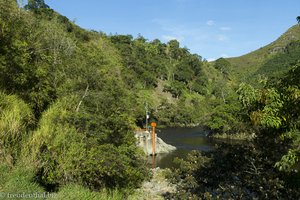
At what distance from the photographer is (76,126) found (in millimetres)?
13438

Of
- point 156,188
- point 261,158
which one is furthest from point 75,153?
point 156,188

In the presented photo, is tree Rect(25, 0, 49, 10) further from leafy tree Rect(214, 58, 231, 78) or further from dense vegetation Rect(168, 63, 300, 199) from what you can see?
leafy tree Rect(214, 58, 231, 78)

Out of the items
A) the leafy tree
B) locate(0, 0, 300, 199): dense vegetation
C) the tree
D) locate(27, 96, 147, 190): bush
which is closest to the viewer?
locate(0, 0, 300, 199): dense vegetation

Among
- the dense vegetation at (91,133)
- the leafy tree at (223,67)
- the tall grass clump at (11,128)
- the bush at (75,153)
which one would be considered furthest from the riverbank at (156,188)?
the leafy tree at (223,67)

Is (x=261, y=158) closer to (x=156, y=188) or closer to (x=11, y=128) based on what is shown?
(x=11, y=128)

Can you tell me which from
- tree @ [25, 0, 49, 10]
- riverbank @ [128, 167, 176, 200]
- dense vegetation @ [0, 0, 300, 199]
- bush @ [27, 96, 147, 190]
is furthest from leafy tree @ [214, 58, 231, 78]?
bush @ [27, 96, 147, 190]

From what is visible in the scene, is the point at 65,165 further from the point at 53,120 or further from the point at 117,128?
the point at 117,128

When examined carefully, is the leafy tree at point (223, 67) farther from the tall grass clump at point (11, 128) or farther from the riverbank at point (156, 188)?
the tall grass clump at point (11, 128)

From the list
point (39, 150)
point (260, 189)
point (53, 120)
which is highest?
point (53, 120)

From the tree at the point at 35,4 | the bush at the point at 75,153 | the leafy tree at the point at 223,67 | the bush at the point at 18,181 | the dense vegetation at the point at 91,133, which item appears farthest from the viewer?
the leafy tree at the point at 223,67

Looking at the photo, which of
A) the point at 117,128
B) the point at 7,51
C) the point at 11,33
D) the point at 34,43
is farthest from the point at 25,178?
the point at 117,128

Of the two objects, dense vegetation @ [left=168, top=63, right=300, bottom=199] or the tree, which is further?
the tree

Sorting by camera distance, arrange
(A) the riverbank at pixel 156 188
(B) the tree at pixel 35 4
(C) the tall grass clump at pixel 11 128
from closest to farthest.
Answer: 1. (C) the tall grass clump at pixel 11 128
2. (A) the riverbank at pixel 156 188
3. (B) the tree at pixel 35 4

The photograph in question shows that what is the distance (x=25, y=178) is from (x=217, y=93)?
427 ft
